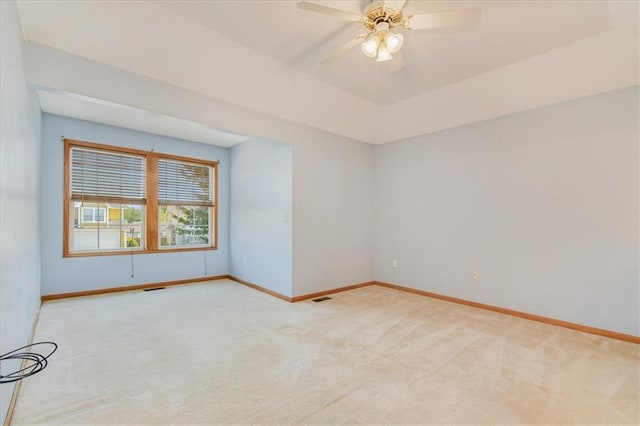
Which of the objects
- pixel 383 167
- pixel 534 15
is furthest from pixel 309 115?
pixel 534 15

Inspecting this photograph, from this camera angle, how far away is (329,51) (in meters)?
3.00

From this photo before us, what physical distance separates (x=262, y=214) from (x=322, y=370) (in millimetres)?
2942

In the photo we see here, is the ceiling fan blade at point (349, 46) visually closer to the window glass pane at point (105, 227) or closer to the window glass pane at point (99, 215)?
the window glass pane at point (105, 227)

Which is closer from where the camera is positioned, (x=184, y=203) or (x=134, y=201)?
(x=134, y=201)

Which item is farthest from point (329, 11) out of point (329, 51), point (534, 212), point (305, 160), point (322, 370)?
point (534, 212)

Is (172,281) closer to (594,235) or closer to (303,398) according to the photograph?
(303,398)

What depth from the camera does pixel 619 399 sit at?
1947mm

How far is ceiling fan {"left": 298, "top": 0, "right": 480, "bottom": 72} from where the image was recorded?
1.99m

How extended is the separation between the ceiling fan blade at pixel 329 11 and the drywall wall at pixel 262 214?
2.15 m

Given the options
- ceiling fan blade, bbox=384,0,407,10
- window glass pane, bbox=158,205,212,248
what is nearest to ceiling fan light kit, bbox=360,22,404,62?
ceiling fan blade, bbox=384,0,407,10

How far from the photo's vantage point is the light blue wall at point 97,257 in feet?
13.5

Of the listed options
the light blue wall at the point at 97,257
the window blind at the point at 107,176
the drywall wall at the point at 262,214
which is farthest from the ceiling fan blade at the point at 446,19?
the window blind at the point at 107,176

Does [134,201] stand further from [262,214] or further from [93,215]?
[262,214]

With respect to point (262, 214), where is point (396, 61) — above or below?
above
